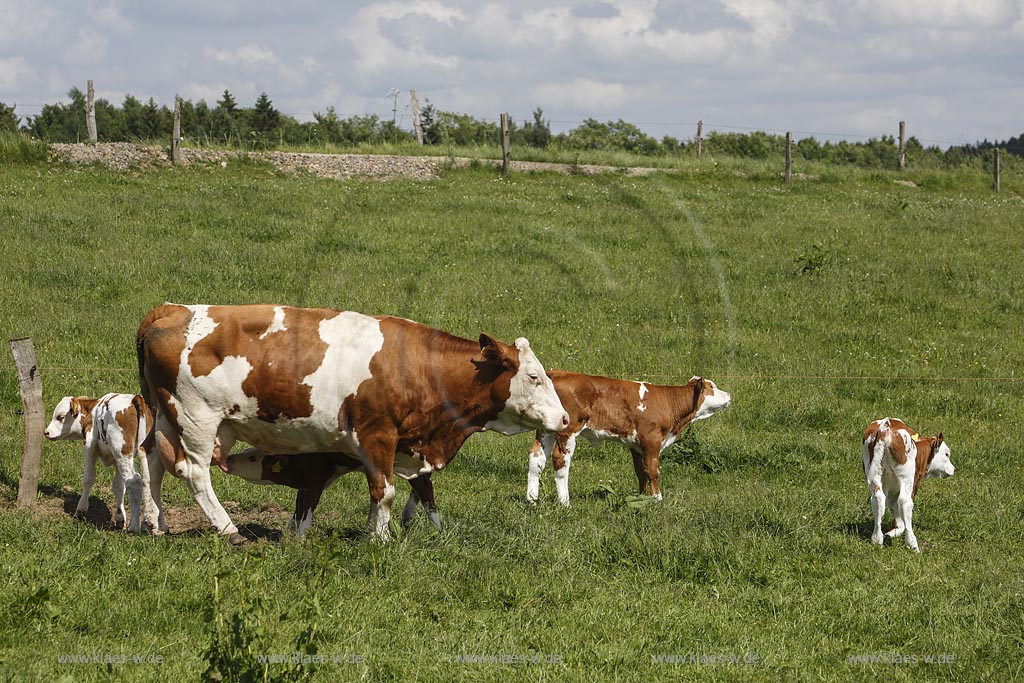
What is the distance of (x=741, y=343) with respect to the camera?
17.5 meters

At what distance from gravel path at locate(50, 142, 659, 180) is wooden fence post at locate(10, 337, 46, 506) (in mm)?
19102

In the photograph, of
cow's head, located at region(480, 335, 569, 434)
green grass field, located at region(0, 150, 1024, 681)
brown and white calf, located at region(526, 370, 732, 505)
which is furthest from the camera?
brown and white calf, located at region(526, 370, 732, 505)

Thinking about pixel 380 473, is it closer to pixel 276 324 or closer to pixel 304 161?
pixel 276 324

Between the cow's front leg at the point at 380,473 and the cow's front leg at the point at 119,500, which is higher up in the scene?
the cow's front leg at the point at 380,473

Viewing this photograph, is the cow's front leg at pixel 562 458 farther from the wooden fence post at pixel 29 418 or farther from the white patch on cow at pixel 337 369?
the wooden fence post at pixel 29 418

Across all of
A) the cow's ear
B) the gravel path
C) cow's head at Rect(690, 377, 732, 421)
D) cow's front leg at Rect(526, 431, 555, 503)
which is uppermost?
the gravel path

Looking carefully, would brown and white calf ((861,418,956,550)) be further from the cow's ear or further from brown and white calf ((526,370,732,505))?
the cow's ear

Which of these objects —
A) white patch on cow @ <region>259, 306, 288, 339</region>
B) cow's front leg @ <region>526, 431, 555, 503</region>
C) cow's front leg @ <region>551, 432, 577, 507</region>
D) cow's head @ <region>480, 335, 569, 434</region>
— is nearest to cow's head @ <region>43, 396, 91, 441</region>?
white patch on cow @ <region>259, 306, 288, 339</region>

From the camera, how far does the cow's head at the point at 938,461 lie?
10305 mm

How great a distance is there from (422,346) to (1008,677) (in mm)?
5107

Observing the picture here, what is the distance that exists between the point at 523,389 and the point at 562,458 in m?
2.22

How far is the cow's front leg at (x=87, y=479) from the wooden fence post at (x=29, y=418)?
0.43 meters

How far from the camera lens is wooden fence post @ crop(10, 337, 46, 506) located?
32.1ft

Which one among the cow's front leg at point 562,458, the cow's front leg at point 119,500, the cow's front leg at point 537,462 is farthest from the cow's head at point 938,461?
the cow's front leg at point 119,500
